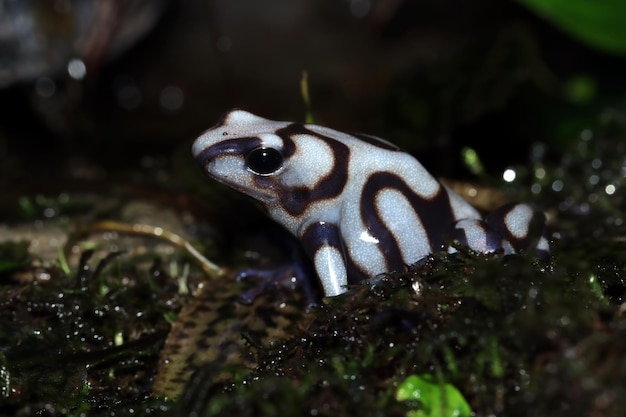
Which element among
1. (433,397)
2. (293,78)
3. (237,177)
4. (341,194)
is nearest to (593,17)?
(341,194)

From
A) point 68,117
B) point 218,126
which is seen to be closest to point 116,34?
point 68,117

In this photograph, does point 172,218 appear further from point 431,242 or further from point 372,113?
point 372,113

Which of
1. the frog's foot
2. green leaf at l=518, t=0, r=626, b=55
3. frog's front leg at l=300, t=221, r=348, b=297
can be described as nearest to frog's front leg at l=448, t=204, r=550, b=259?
frog's front leg at l=300, t=221, r=348, b=297

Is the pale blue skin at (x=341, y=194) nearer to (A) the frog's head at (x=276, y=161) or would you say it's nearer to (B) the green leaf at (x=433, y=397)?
(A) the frog's head at (x=276, y=161)

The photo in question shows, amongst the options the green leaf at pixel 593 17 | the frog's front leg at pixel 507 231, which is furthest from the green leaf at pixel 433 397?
the green leaf at pixel 593 17

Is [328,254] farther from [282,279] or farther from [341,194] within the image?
[282,279]

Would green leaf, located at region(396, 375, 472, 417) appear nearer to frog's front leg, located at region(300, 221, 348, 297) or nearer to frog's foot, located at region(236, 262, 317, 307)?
frog's front leg, located at region(300, 221, 348, 297)
